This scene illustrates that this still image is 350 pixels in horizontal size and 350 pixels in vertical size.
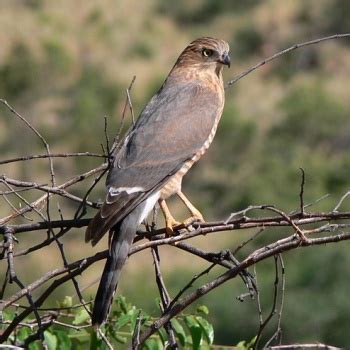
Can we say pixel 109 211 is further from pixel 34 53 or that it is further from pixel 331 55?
pixel 331 55

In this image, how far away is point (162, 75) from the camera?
1356 inches

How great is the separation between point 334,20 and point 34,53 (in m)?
15.6

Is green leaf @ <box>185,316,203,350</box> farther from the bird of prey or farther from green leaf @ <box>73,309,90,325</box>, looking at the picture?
green leaf @ <box>73,309,90,325</box>

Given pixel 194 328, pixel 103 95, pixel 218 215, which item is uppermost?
pixel 103 95

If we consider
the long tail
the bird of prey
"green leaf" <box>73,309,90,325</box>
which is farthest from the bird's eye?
"green leaf" <box>73,309,90,325</box>

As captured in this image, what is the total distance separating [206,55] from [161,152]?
0.94 m

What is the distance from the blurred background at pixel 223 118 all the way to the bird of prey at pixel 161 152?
9229mm

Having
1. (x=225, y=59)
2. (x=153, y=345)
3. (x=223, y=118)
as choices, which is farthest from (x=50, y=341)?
(x=223, y=118)

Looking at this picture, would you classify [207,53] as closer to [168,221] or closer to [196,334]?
[168,221]

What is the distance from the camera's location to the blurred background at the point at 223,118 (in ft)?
56.9

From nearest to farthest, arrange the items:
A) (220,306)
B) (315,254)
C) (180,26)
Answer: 1. (220,306)
2. (315,254)
3. (180,26)

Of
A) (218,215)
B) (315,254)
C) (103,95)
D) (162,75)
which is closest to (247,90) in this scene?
(162,75)

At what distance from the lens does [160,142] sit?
4.54 metres

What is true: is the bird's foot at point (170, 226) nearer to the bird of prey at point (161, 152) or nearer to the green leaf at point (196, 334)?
the bird of prey at point (161, 152)
